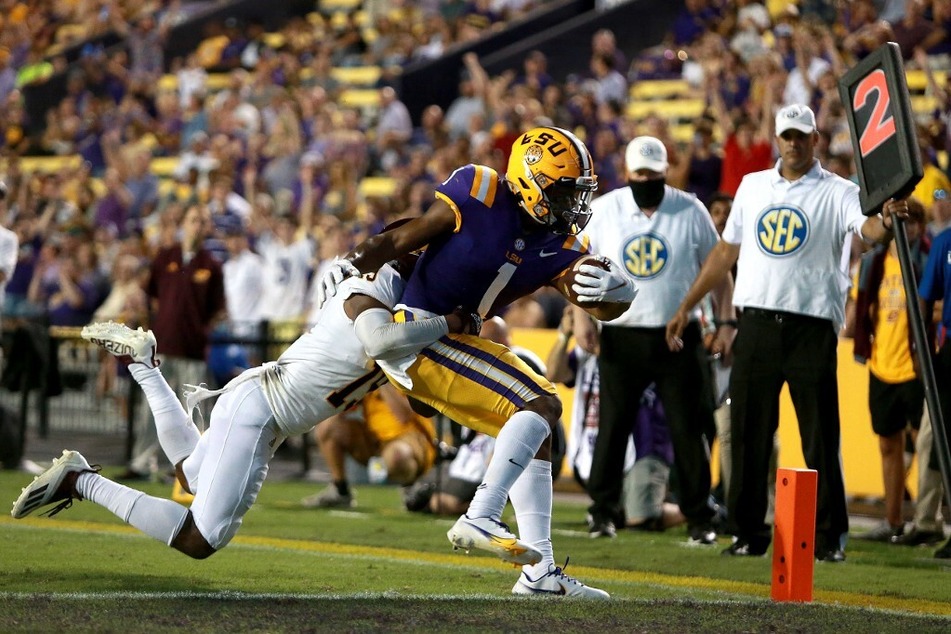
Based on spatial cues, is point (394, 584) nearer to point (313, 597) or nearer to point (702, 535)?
point (313, 597)

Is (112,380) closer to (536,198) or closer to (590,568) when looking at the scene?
(590,568)

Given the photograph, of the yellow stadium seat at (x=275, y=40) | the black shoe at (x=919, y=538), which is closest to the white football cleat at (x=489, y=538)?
the black shoe at (x=919, y=538)

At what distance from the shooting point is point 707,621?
17.1 feet

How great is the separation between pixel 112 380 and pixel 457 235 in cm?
964

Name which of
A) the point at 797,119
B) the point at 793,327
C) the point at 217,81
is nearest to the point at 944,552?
the point at 793,327

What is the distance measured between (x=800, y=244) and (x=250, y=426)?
3.13 metres

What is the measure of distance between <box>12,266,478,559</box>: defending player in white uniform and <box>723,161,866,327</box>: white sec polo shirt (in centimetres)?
221

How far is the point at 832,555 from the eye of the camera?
24.5ft

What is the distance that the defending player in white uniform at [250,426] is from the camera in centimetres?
562

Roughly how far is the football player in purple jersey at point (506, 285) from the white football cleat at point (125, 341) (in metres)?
1.00

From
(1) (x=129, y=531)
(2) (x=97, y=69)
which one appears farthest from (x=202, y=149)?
(1) (x=129, y=531)

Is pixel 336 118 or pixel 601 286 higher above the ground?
pixel 336 118

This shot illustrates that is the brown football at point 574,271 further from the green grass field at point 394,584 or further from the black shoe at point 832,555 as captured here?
the black shoe at point 832,555

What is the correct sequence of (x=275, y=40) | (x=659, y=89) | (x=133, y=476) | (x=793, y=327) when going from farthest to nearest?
(x=275, y=40) < (x=659, y=89) < (x=133, y=476) < (x=793, y=327)
